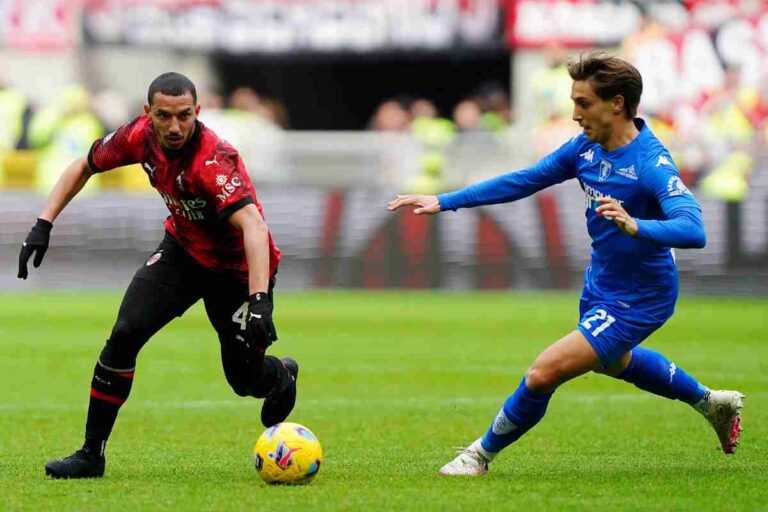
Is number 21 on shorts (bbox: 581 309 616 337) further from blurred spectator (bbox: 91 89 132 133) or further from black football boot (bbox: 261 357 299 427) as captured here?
blurred spectator (bbox: 91 89 132 133)

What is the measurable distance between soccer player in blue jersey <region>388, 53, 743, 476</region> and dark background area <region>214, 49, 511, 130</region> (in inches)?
985

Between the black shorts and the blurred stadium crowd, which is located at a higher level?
the black shorts

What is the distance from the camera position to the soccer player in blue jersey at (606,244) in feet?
24.7

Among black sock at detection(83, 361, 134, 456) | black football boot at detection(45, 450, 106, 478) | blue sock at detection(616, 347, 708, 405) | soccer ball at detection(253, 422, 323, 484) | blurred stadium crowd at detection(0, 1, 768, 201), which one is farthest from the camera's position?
blurred stadium crowd at detection(0, 1, 768, 201)

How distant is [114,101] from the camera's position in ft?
84.7

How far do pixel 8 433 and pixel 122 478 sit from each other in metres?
2.01

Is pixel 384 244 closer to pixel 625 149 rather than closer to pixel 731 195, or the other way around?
pixel 731 195

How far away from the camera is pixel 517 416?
25.3ft

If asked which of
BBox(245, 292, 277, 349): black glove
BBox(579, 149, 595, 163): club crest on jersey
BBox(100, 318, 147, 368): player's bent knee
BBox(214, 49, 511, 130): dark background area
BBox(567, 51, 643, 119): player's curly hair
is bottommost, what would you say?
BBox(214, 49, 511, 130): dark background area

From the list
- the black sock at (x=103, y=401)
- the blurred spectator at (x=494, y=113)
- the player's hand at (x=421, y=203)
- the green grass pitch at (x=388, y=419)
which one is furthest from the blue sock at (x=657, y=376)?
the blurred spectator at (x=494, y=113)

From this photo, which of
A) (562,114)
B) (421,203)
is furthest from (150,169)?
(562,114)

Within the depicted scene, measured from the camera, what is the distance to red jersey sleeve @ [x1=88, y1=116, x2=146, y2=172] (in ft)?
25.8

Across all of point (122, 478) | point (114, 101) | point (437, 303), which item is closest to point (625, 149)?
point (122, 478)

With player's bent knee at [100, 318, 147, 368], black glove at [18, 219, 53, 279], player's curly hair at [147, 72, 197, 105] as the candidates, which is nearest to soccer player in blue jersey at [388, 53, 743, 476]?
player's curly hair at [147, 72, 197, 105]
